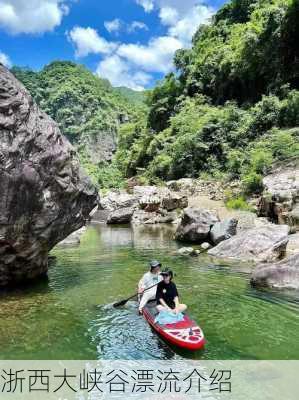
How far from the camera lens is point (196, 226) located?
21.1 m

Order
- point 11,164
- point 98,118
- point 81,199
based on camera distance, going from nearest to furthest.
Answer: point 11,164
point 81,199
point 98,118

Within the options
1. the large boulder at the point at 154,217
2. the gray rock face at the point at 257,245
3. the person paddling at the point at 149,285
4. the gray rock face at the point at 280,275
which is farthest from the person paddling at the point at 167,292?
the large boulder at the point at 154,217

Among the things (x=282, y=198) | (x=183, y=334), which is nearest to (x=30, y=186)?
(x=183, y=334)

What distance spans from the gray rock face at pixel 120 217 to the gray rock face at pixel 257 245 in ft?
41.2

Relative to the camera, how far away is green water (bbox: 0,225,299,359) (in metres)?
8.69

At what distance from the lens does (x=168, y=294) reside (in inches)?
401

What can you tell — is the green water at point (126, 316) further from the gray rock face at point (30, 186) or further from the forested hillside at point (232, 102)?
the forested hillside at point (232, 102)

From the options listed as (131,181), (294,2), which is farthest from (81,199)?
(131,181)

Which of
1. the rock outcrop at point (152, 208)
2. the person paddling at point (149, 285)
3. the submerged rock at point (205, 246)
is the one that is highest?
the rock outcrop at point (152, 208)

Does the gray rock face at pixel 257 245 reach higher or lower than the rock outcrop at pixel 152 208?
lower

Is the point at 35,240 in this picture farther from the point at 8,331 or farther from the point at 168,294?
the point at 168,294

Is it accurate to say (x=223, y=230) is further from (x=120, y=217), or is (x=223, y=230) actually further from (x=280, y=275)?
(x=120, y=217)

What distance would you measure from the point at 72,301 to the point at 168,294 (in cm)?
318

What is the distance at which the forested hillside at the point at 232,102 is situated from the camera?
29938 millimetres
